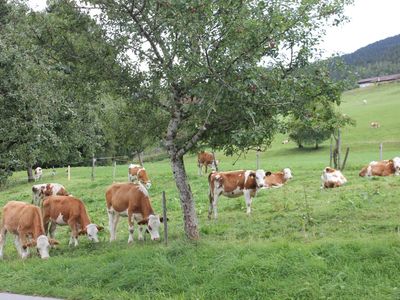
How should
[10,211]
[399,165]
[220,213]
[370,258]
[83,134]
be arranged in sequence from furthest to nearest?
[399,165] < [83,134] < [220,213] < [10,211] < [370,258]

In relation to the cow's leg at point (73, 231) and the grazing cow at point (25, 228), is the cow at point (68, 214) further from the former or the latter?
the grazing cow at point (25, 228)

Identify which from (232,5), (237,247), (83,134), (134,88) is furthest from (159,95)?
(83,134)

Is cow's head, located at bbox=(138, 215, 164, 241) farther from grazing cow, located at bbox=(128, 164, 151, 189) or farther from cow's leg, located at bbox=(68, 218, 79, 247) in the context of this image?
grazing cow, located at bbox=(128, 164, 151, 189)

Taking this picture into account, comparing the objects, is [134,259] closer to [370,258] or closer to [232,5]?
[370,258]

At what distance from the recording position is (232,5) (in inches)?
375

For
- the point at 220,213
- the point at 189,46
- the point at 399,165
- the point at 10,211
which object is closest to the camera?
the point at 189,46

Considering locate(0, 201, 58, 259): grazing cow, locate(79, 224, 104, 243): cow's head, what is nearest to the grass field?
locate(79, 224, 104, 243): cow's head

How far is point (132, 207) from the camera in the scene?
1380 centimetres

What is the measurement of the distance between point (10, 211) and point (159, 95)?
18.0 feet

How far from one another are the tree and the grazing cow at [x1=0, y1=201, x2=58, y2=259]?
3788 mm

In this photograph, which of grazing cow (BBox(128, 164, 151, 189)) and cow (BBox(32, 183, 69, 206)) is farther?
grazing cow (BBox(128, 164, 151, 189))

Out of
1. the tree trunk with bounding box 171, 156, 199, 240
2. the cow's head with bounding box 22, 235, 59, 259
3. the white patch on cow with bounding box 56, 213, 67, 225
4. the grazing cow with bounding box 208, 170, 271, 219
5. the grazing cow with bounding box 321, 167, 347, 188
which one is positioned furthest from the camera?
the grazing cow with bounding box 321, 167, 347, 188

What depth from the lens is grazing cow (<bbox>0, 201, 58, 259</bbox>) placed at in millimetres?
12579

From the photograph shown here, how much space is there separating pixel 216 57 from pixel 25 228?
699 centimetres
